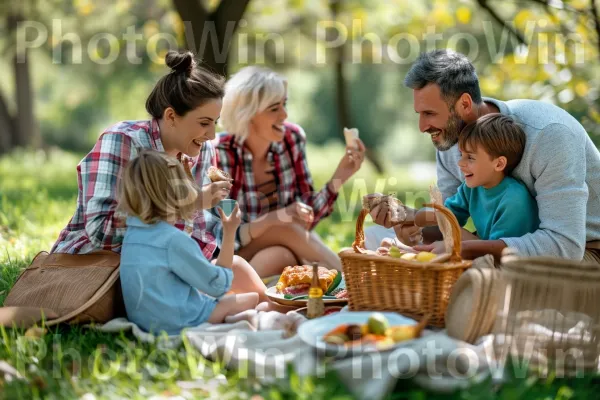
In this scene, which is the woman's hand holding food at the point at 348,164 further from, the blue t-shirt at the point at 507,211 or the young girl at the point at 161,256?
the young girl at the point at 161,256

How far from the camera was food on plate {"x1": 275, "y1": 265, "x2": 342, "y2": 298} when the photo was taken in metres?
4.11

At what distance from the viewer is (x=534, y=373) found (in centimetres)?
301

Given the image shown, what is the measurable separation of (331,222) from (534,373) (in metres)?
5.05

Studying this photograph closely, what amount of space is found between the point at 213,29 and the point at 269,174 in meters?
2.18

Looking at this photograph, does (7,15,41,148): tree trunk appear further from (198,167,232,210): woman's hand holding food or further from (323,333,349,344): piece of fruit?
(323,333,349,344): piece of fruit

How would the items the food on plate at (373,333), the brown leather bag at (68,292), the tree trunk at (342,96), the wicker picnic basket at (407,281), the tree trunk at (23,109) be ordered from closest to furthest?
the food on plate at (373,333) < the wicker picnic basket at (407,281) < the brown leather bag at (68,292) < the tree trunk at (342,96) < the tree trunk at (23,109)

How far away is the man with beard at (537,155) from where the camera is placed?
12.4 feet

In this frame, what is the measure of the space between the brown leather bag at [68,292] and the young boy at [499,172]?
165 centimetres

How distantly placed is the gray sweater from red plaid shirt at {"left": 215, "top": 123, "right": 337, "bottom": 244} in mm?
1808

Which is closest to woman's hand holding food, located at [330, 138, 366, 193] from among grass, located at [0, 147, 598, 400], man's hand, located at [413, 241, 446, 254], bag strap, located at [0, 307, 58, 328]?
man's hand, located at [413, 241, 446, 254]

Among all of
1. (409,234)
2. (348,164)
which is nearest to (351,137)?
(348,164)

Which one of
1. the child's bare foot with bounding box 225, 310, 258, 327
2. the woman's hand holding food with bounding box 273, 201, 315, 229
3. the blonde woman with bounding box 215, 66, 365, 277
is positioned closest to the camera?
the child's bare foot with bounding box 225, 310, 258, 327

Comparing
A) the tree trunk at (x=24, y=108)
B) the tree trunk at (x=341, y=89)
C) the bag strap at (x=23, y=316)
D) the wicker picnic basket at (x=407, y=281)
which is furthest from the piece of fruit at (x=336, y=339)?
the tree trunk at (x=24, y=108)

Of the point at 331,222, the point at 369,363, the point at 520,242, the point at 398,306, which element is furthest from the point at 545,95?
the point at 369,363
